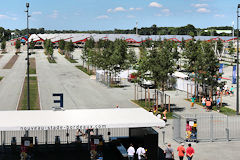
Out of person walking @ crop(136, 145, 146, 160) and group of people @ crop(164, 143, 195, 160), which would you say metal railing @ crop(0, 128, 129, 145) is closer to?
person walking @ crop(136, 145, 146, 160)

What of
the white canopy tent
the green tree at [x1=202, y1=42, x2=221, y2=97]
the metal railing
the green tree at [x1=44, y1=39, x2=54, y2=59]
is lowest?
the metal railing

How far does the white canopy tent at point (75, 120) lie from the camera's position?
17.7m

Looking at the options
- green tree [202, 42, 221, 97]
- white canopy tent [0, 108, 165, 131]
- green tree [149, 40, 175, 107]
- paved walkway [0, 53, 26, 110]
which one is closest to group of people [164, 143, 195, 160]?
white canopy tent [0, 108, 165, 131]

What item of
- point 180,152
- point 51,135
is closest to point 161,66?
point 51,135

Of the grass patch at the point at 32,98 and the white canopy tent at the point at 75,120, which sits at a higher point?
the white canopy tent at the point at 75,120

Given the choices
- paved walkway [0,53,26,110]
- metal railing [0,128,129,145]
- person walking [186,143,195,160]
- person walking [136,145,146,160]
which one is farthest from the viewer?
paved walkway [0,53,26,110]

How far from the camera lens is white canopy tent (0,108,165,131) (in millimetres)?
17672

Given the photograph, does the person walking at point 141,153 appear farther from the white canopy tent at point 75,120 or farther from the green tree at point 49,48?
the green tree at point 49,48

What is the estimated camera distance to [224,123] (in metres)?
29.1

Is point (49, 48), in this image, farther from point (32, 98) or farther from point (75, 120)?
point (75, 120)

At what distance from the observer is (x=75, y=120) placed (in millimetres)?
18891

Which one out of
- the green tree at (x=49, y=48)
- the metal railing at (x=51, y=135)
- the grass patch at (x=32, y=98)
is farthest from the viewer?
the green tree at (x=49, y=48)

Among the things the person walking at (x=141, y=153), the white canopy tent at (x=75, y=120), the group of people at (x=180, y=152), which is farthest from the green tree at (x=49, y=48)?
the person walking at (x=141, y=153)

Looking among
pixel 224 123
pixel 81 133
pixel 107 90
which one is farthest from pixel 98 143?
pixel 107 90
